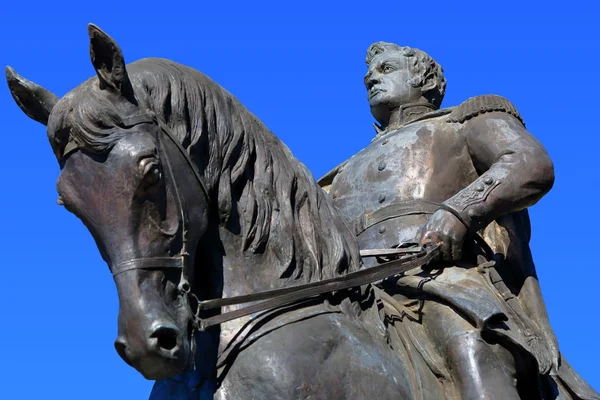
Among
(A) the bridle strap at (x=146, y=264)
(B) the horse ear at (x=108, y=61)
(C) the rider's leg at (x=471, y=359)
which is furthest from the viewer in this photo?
(C) the rider's leg at (x=471, y=359)

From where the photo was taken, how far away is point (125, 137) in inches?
235

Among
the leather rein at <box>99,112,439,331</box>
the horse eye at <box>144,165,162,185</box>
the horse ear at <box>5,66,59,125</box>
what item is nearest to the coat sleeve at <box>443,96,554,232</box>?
the leather rein at <box>99,112,439,331</box>

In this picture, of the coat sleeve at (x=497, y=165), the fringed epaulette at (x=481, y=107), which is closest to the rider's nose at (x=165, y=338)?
the coat sleeve at (x=497, y=165)

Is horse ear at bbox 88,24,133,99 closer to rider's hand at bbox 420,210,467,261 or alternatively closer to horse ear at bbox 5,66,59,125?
horse ear at bbox 5,66,59,125

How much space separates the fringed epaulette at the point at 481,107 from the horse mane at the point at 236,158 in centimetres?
208

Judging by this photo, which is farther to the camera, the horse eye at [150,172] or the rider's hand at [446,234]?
the rider's hand at [446,234]

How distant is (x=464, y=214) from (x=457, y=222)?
0.07 m

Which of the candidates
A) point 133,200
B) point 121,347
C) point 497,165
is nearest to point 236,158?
point 133,200

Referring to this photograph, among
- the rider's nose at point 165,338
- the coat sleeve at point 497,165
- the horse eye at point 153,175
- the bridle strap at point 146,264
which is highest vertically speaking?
the coat sleeve at point 497,165

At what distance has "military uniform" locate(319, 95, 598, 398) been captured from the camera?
7438mm

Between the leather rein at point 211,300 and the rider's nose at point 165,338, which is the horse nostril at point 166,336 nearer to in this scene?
the rider's nose at point 165,338

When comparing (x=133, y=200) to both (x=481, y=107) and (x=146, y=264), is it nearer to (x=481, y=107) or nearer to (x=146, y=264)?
(x=146, y=264)

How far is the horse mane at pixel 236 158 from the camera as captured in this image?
6066 millimetres

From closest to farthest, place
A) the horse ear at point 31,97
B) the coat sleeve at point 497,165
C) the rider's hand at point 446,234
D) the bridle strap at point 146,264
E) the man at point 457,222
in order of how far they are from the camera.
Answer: the bridle strap at point 146,264, the horse ear at point 31,97, the man at point 457,222, the rider's hand at point 446,234, the coat sleeve at point 497,165
